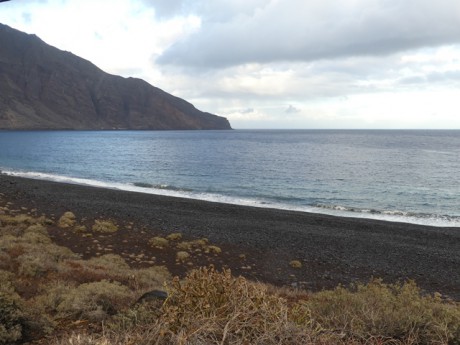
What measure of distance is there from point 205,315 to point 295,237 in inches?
592

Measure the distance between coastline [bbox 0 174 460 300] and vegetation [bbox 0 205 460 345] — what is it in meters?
6.25

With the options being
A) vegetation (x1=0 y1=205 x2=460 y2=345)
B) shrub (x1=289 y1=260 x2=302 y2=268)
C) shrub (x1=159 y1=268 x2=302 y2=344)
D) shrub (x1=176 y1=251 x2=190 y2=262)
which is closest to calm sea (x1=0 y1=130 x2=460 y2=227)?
shrub (x1=289 y1=260 x2=302 y2=268)

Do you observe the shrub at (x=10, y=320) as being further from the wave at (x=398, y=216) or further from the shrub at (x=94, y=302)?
the wave at (x=398, y=216)

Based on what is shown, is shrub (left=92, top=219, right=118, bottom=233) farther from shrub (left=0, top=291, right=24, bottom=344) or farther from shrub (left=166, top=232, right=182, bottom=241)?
shrub (left=0, top=291, right=24, bottom=344)

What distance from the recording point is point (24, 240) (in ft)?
38.3

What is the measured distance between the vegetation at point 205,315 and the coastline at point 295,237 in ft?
20.5

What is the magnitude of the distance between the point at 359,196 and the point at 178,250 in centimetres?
2280

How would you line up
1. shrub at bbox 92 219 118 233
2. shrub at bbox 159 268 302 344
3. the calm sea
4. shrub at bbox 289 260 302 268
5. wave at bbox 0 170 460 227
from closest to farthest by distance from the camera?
shrub at bbox 159 268 302 344
shrub at bbox 289 260 302 268
shrub at bbox 92 219 118 233
wave at bbox 0 170 460 227
the calm sea

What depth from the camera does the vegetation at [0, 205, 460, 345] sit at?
11.5 ft

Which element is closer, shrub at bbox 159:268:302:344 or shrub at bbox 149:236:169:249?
shrub at bbox 159:268:302:344

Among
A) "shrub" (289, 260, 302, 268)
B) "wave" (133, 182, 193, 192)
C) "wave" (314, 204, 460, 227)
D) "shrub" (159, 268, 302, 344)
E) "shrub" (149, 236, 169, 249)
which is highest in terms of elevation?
"shrub" (159, 268, 302, 344)

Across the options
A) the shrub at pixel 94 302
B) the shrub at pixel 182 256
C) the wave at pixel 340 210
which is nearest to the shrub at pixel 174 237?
the shrub at pixel 182 256

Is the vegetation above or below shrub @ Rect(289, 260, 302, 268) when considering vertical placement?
above

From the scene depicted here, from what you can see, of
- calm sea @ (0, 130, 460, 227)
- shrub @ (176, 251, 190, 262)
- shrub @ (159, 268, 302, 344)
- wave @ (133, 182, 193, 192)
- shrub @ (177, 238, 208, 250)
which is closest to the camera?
shrub @ (159, 268, 302, 344)
